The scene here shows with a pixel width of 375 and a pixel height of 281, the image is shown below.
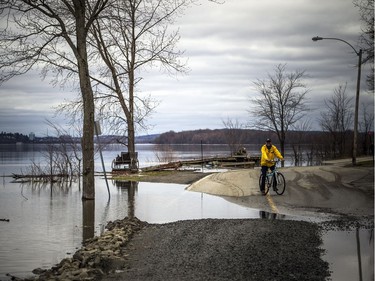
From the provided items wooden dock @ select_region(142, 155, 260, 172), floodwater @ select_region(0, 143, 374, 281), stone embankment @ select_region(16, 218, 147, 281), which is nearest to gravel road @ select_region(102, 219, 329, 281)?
stone embankment @ select_region(16, 218, 147, 281)

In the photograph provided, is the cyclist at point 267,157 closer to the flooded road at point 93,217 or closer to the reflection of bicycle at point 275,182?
the reflection of bicycle at point 275,182

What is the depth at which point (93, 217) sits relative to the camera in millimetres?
16625

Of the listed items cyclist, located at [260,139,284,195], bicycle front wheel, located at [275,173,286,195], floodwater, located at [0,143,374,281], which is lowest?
floodwater, located at [0,143,374,281]

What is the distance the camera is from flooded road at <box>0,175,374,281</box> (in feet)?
34.1

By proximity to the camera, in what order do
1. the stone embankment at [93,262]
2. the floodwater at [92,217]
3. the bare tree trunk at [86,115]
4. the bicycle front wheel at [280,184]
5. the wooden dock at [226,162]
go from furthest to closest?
1. the wooden dock at [226,162]
2. the bare tree trunk at [86,115]
3. the bicycle front wheel at [280,184]
4. the floodwater at [92,217]
5. the stone embankment at [93,262]

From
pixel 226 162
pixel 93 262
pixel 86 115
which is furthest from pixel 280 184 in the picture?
pixel 226 162

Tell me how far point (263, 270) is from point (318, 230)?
14.3ft

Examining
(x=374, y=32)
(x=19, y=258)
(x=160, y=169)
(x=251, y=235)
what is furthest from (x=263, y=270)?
(x=160, y=169)

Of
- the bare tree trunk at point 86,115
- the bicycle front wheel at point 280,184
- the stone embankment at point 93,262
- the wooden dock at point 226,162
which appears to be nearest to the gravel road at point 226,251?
the stone embankment at point 93,262

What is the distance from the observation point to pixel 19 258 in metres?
10.9

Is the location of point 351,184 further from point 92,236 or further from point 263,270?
point 263,270

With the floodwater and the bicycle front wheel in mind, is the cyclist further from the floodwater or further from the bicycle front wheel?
the floodwater

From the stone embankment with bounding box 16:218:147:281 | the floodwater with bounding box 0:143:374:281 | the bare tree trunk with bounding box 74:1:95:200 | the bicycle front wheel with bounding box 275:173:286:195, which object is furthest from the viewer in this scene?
the bare tree trunk with bounding box 74:1:95:200

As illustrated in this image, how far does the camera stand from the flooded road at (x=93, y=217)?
10.4 m
